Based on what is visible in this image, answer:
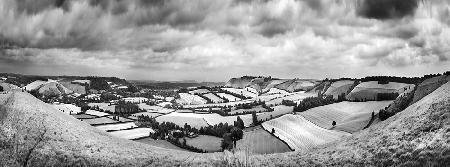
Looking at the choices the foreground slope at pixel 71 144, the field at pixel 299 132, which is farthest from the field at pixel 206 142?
the foreground slope at pixel 71 144

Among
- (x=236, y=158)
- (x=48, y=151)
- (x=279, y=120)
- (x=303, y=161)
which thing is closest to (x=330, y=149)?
(x=303, y=161)

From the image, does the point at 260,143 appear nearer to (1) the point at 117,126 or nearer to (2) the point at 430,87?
(2) the point at 430,87

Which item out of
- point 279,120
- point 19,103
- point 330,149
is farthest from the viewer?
point 279,120

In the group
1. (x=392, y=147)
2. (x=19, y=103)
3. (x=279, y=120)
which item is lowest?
(x=279, y=120)

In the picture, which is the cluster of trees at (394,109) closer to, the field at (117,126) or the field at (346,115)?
the field at (346,115)

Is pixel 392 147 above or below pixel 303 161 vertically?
above

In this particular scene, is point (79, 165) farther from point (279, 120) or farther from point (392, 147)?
point (279, 120)

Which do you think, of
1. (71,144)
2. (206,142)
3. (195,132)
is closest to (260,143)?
(206,142)
